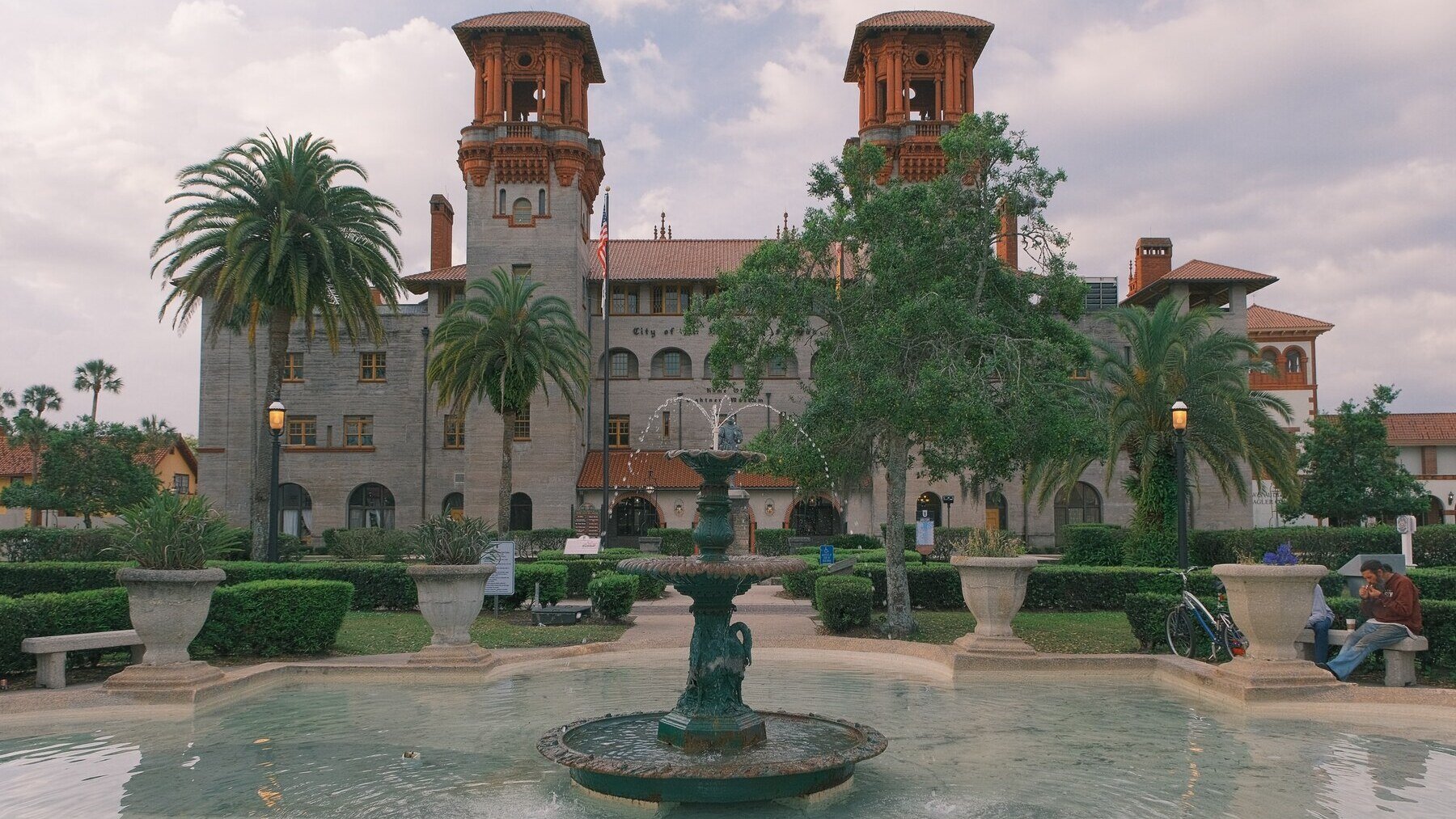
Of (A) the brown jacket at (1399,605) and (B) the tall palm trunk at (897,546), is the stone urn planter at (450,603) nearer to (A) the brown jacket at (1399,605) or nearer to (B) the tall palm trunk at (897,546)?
(B) the tall palm trunk at (897,546)

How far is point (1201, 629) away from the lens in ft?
48.1

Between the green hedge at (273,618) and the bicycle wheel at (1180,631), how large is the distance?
11.3m

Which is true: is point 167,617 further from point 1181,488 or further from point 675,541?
point 675,541

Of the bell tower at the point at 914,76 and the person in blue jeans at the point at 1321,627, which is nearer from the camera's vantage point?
the person in blue jeans at the point at 1321,627

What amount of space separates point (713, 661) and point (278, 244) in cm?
2730

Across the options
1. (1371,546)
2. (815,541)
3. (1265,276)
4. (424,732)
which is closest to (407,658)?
(424,732)

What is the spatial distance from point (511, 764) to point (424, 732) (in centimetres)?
168

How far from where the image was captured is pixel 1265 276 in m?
52.8

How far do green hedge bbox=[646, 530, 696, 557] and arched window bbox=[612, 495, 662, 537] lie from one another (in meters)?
4.40

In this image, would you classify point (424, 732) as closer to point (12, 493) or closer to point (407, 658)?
point (407, 658)

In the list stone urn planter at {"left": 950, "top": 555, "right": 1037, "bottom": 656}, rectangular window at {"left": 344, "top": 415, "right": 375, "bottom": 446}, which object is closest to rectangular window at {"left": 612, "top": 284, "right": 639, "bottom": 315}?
rectangular window at {"left": 344, "top": 415, "right": 375, "bottom": 446}

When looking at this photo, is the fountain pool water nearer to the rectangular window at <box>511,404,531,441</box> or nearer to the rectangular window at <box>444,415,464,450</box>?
the rectangular window at <box>511,404,531,441</box>

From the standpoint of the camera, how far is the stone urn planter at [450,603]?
14.2 metres

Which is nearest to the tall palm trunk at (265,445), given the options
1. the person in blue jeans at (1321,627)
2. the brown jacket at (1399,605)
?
the person in blue jeans at (1321,627)
